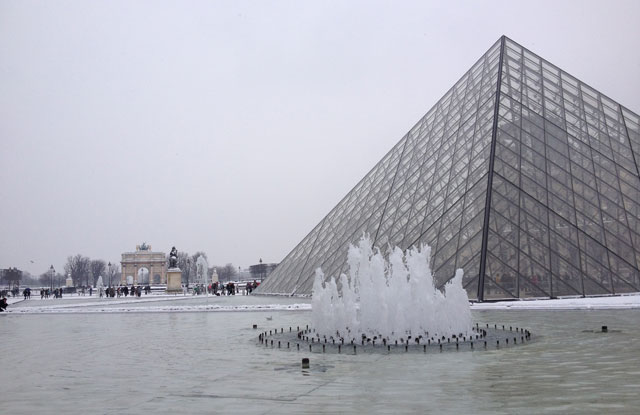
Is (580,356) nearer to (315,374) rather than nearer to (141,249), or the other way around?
(315,374)

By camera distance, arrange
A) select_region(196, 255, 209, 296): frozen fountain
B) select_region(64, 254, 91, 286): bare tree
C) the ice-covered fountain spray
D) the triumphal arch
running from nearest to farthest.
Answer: the ice-covered fountain spray → select_region(196, 255, 209, 296): frozen fountain → the triumphal arch → select_region(64, 254, 91, 286): bare tree

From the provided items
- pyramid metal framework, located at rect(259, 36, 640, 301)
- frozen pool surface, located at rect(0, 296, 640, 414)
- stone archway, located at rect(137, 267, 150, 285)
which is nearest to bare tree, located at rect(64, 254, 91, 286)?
stone archway, located at rect(137, 267, 150, 285)

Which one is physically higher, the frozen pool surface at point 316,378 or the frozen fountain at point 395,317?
the frozen fountain at point 395,317

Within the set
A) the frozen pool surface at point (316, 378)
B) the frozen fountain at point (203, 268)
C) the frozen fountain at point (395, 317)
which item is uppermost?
the frozen fountain at point (203, 268)

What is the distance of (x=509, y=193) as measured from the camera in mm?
25828

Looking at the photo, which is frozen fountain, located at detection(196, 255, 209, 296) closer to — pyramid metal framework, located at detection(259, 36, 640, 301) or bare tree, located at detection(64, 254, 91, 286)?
pyramid metal framework, located at detection(259, 36, 640, 301)

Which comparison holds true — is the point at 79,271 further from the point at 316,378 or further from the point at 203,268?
the point at 316,378

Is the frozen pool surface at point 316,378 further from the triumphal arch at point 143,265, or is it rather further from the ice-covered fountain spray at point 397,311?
the triumphal arch at point 143,265

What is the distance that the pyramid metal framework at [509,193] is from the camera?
2358 cm

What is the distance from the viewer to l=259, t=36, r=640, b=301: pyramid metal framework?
77.4 ft

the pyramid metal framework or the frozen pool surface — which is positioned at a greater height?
the pyramid metal framework

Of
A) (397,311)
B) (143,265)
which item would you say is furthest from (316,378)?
(143,265)

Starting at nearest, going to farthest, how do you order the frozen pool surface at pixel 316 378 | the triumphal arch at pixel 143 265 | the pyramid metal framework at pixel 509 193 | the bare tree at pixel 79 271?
the frozen pool surface at pixel 316 378 < the pyramid metal framework at pixel 509 193 < the triumphal arch at pixel 143 265 < the bare tree at pixel 79 271

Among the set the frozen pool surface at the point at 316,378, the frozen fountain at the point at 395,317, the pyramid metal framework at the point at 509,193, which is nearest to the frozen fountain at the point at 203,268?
the pyramid metal framework at the point at 509,193
